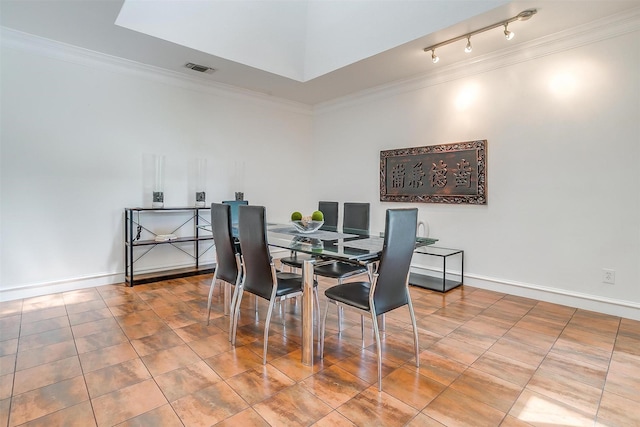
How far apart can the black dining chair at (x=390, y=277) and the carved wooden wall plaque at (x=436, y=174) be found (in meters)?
2.19

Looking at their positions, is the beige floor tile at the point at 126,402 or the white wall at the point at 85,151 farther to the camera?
the white wall at the point at 85,151

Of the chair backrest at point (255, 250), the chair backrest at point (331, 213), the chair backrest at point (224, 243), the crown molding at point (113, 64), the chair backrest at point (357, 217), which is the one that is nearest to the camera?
the chair backrest at point (255, 250)

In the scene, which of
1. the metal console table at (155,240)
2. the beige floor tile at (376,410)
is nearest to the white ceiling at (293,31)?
the metal console table at (155,240)

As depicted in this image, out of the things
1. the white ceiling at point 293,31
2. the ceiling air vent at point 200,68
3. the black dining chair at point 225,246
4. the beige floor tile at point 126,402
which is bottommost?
the beige floor tile at point 126,402

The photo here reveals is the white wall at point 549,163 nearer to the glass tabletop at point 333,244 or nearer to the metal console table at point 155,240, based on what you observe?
the glass tabletop at point 333,244

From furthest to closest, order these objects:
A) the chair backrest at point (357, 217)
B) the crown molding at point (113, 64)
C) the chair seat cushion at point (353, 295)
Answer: the chair backrest at point (357, 217), the crown molding at point (113, 64), the chair seat cushion at point (353, 295)

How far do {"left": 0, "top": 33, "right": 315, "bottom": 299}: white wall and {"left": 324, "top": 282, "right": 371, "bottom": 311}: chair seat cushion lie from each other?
3.06 metres

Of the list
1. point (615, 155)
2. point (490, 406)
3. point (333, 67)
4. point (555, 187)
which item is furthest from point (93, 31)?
point (615, 155)

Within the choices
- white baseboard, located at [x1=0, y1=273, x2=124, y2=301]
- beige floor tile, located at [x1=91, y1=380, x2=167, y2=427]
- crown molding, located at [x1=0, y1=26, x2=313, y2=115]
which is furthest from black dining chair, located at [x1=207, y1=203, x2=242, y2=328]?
crown molding, located at [x1=0, y1=26, x2=313, y2=115]

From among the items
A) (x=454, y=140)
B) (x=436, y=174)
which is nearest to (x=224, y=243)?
(x=436, y=174)

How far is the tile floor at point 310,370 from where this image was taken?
167 cm

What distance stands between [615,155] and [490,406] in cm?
267

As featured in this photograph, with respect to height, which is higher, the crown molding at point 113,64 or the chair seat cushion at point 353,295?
the crown molding at point 113,64

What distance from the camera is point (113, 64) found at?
3.90 m
